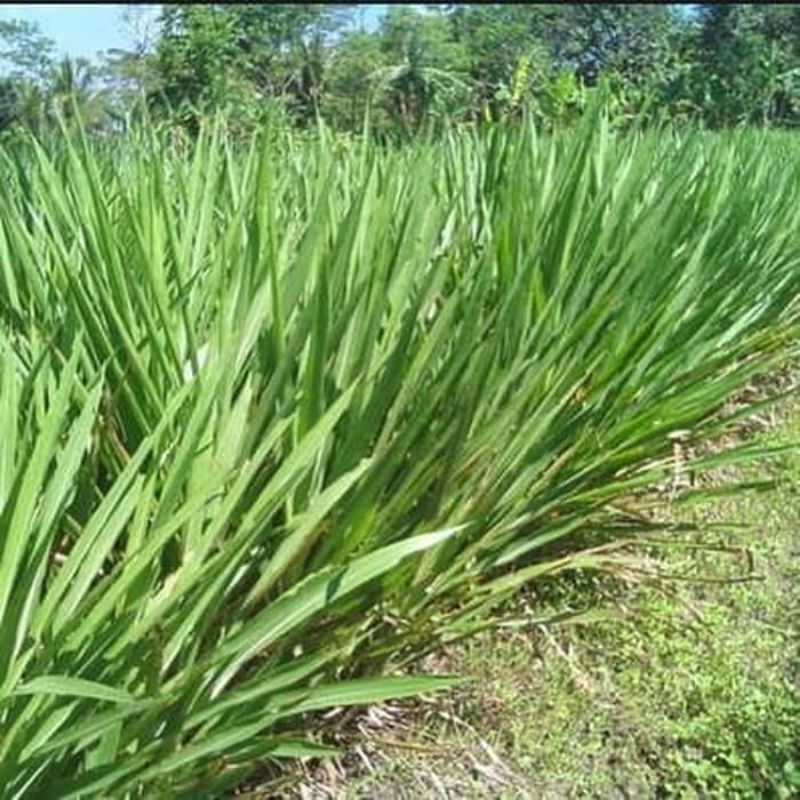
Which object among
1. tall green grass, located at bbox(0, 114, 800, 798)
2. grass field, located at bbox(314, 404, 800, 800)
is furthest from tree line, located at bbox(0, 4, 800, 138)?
grass field, located at bbox(314, 404, 800, 800)

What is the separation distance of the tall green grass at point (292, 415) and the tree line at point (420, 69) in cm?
26

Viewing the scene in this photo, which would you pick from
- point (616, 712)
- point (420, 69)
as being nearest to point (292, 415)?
point (616, 712)

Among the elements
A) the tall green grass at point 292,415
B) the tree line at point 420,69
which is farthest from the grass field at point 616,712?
the tree line at point 420,69

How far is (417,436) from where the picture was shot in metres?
1.37

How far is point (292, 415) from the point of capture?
1.12 m

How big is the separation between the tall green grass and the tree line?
259 mm

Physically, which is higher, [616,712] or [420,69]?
[420,69]

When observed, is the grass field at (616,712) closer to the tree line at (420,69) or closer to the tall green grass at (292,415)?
the tall green grass at (292,415)

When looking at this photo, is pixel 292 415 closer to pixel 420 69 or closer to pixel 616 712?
pixel 616 712

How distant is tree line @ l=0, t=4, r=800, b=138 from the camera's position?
2.36 m

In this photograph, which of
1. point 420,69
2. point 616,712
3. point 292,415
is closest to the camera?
point 292,415

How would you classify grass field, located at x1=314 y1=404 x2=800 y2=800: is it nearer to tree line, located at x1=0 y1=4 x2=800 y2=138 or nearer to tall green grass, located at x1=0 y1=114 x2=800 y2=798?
tall green grass, located at x1=0 y1=114 x2=800 y2=798

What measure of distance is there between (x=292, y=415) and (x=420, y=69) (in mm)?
2660

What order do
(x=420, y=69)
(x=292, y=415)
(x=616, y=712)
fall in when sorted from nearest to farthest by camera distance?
1. (x=292, y=415)
2. (x=616, y=712)
3. (x=420, y=69)
